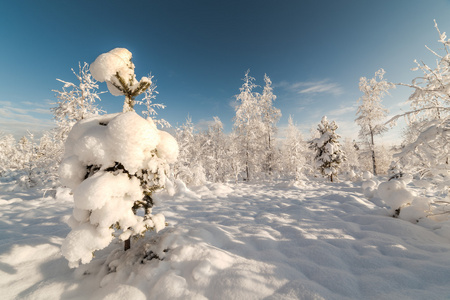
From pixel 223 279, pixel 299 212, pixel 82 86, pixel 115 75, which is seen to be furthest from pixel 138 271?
pixel 82 86

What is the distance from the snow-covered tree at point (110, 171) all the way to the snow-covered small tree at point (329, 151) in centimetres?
1721

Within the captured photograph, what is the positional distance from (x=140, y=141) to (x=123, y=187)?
2.31ft

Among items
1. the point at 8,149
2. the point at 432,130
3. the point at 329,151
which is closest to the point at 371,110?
the point at 329,151

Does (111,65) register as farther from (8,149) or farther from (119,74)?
(8,149)

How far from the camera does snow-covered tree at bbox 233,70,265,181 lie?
1858 cm

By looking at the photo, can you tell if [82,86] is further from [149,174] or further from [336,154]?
[336,154]

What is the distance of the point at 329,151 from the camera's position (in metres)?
16.2

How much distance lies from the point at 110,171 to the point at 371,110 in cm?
2435

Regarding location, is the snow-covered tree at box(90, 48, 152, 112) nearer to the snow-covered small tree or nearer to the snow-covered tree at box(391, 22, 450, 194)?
the snow-covered tree at box(391, 22, 450, 194)

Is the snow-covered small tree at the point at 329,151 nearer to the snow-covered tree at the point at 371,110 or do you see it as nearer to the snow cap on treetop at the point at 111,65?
the snow-covered tree at the point at 371,110

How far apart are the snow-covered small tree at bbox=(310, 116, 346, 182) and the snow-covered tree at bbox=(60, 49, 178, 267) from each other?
17.2m

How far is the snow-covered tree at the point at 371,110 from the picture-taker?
18513 millimetres

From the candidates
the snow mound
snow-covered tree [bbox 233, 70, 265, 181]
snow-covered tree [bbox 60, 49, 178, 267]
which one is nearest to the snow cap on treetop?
snow-covered tree [bbox 60, 49, 178, 267]

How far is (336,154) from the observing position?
54.6 ft
